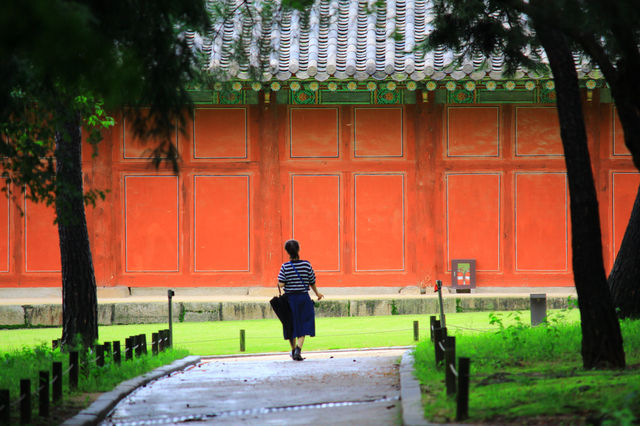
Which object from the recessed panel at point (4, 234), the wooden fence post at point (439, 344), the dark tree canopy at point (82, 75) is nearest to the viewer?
the dark tree canopy at point (82, 75)

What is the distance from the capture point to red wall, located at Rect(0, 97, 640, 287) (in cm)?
1780

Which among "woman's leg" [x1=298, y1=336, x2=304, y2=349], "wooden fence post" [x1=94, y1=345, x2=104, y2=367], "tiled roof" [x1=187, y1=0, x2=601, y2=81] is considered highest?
"tiled roof" [x1=187, y1=0, x2=601, y2=81]

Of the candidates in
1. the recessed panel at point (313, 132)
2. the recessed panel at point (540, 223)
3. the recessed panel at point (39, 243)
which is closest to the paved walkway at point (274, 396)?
the recessed panel at point (313, 132)

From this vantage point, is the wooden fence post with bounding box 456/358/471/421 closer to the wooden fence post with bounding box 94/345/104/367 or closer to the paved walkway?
the paved walkway

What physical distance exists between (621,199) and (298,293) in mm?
9236

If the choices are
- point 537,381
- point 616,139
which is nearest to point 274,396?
point 537,381

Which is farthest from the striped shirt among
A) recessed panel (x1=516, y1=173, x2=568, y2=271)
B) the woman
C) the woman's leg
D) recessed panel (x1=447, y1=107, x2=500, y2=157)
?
recessed panel (x1=516, y1=173, x2=568, y2=271)

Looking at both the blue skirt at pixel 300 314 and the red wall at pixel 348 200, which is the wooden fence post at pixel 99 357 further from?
the red wall at pixel 348 200

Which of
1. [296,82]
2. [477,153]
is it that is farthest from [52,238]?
[477,153]

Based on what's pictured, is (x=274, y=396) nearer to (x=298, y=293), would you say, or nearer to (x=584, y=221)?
(x=584, y=221)

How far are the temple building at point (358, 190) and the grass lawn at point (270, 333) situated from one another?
1579 mm

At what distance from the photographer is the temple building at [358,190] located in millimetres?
17797

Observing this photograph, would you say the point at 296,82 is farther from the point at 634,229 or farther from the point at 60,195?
the point at 60,195

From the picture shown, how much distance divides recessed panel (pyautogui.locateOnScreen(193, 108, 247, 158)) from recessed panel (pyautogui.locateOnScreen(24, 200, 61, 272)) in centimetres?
332
